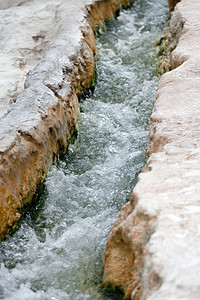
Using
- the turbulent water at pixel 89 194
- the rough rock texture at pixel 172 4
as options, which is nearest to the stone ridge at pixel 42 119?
the turbulent water at pixel 89 194

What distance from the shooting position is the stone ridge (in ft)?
10.8

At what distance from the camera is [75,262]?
296 centimetres

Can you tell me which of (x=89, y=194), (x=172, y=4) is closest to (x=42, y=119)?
(x=89, y=194)

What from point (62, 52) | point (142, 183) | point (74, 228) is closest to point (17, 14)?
point (62, 52)

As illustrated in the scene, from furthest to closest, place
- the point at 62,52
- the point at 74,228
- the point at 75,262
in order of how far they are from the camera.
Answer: the point at 62,52 → the point at 74,228 → the point at 75,262

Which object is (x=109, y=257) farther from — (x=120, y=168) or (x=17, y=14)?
(x=17, y=14)

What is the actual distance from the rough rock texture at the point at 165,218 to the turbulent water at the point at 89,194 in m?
0.35

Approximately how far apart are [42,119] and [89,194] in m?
0.76

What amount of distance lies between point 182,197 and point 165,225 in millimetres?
290

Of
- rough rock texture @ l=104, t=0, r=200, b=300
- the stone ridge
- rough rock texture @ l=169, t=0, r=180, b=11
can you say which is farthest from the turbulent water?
rough rock texture @ l=169, t=0, r=180, b=11

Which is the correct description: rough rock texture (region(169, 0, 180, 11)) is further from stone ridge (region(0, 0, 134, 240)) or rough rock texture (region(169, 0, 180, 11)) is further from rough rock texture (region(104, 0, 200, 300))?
rough rock texture (region(104, 0, 200, 300))

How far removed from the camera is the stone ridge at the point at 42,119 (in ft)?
10.8

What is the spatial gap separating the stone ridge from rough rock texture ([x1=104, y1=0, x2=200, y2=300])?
0.94m

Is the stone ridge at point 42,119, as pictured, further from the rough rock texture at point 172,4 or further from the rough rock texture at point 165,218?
the rough rock texture at point 172,4
